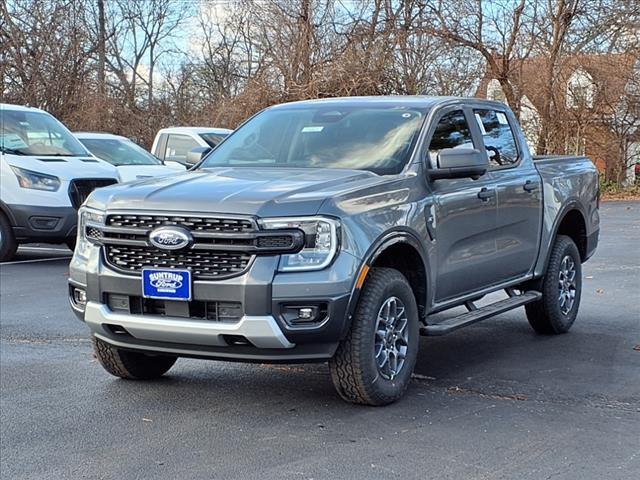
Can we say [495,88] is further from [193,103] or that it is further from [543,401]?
[543,401]

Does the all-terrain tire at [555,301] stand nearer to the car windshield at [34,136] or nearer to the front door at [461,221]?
the front door at [461,221]

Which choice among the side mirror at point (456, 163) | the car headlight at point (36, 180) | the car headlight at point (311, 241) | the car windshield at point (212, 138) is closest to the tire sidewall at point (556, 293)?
the side mirror at point (456, 163)

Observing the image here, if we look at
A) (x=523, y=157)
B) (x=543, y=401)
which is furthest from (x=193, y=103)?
(x=543, y=401)

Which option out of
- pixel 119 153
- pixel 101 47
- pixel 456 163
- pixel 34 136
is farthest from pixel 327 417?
pixel 101 47

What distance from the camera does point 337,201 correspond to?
202 inches

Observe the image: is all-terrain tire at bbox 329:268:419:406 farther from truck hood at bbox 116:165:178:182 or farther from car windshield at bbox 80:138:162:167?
car windshield at bbox 80:138:162:167

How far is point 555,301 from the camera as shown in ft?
25.1

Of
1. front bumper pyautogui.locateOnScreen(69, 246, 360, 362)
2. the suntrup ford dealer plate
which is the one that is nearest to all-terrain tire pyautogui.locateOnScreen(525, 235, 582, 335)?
front bumper pyautogui.locateOnScreen(69, 246, 360, 362)

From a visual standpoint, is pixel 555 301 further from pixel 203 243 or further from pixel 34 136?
pixel 34 136

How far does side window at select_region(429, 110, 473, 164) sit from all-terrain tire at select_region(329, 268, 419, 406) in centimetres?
114

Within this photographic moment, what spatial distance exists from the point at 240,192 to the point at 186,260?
48 cm

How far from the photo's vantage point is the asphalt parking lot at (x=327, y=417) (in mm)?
4492

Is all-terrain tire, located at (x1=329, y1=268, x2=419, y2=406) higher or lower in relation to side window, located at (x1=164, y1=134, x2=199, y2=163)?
lower

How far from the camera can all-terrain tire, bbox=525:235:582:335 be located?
7629mm
